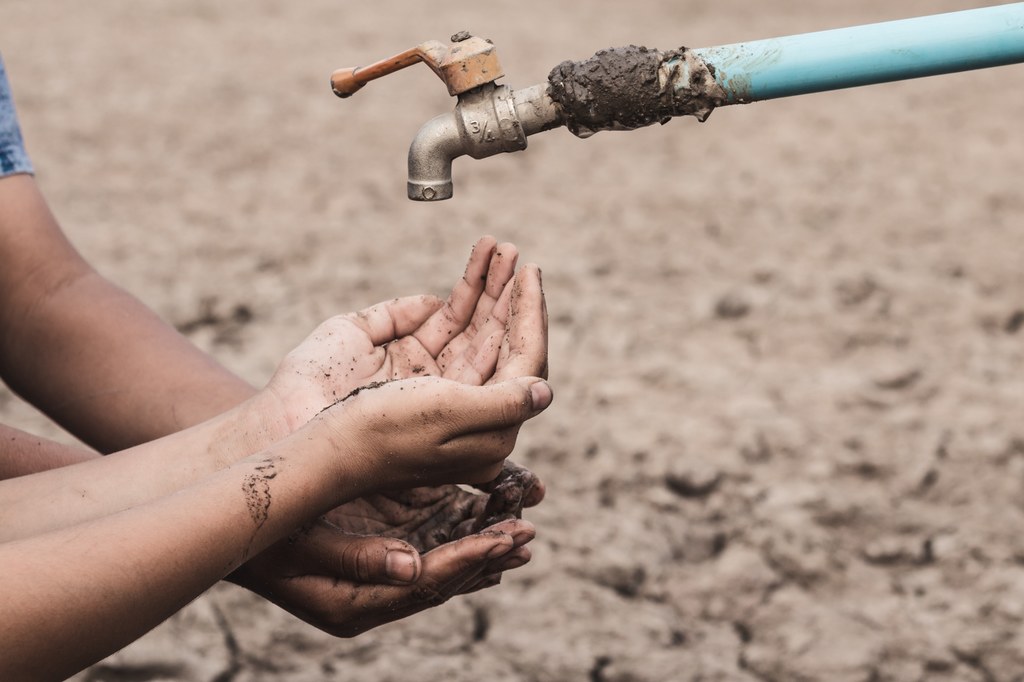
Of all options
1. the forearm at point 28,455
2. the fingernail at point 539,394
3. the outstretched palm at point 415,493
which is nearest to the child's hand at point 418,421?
the fingernail at point 539,394

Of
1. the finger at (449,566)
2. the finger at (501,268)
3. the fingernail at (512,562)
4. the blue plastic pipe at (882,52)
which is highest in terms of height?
the blue plastic pipe at (882,52)

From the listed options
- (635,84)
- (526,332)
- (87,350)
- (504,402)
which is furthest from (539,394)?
(87,350)

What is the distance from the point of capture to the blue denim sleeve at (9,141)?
177 centimetres

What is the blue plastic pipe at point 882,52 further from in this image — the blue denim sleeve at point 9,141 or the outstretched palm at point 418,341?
the blue denim sleeve at point 9,141

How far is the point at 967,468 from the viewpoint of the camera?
2.52 metres

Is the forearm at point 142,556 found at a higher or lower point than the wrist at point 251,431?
lower

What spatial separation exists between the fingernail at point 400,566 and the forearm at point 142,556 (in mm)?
99

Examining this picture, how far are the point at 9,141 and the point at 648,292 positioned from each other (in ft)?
6.13

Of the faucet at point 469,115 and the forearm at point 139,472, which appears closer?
the faucet at point 469,115

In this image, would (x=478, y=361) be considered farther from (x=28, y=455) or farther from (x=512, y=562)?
(x=28, y=455)

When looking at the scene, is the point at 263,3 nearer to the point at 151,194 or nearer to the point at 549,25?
the point at 549,25

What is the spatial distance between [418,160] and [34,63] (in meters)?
4.02

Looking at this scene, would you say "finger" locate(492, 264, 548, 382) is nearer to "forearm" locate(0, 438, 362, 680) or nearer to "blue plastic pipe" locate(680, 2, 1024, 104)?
"forearm" locate(0, 438, 362, 680)

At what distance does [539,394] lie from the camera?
1.38 meters
